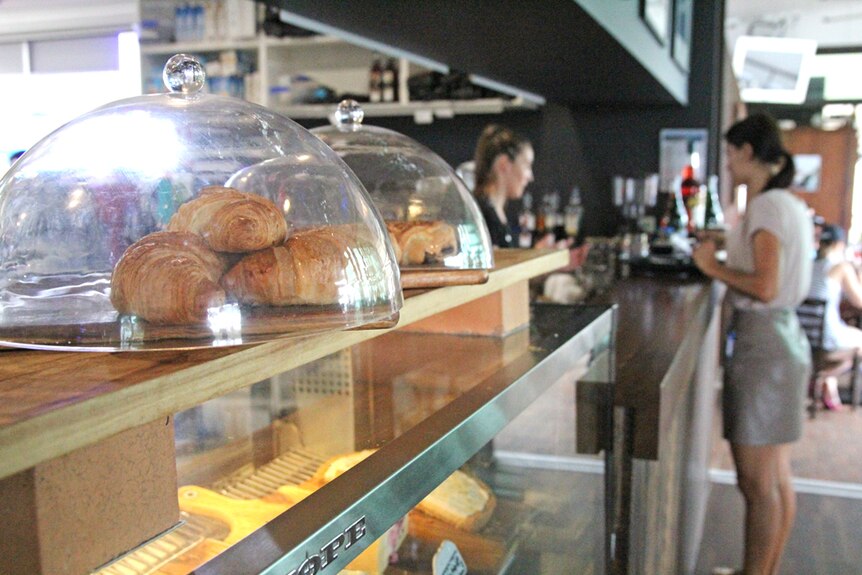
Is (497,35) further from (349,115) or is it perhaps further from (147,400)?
(147,400)

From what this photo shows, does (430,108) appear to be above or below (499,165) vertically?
above

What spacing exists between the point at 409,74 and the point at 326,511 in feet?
15.4

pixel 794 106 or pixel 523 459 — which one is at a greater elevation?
pixel 794 106

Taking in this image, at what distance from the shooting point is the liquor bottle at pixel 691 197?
4.73 metres

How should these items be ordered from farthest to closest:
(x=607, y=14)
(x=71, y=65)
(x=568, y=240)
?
(x=71, y=65) < (x=568, y=240) < (x=607, y=14)

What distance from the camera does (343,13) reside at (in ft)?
6.55

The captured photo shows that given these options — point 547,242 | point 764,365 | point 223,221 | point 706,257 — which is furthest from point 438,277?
point 547,242

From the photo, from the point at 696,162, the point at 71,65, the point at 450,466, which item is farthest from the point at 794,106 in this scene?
the point at 450,466

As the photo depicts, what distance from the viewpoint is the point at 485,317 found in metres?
1.39

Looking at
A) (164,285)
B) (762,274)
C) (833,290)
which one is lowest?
(833,290)

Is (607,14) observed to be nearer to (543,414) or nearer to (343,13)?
(343,13)

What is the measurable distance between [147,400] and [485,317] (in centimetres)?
92

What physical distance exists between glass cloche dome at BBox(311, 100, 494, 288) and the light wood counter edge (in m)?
0.31

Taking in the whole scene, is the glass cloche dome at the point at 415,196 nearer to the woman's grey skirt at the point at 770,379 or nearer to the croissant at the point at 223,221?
the croissant at the point at 223,221
